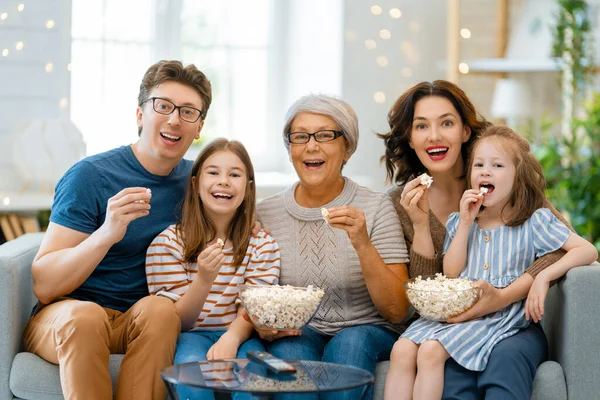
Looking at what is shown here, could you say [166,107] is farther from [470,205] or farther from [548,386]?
[548,386]

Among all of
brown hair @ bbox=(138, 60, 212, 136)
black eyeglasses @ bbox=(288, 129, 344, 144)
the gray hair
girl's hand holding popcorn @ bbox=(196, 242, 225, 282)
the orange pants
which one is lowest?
the orange pants

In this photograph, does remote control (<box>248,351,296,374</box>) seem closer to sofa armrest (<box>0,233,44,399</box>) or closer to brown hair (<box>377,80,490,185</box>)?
sofa armrest (<box>0,233,44,399</box>)

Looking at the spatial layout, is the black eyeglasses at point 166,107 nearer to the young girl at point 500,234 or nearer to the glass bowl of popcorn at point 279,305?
the glass bowl of popcorn at point 279,305

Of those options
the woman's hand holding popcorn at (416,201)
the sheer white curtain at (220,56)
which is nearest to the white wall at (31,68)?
the sheer white curtain at (220,56)

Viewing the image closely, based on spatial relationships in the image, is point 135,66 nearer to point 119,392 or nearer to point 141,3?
point 141,3

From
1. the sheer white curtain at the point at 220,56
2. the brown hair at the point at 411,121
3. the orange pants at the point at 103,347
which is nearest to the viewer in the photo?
the orange pants at the point at 103,347

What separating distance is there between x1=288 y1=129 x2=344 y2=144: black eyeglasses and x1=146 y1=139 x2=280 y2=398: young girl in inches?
6.7

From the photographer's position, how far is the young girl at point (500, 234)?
2252mm

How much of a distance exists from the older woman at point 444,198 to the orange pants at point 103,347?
651 millimetres

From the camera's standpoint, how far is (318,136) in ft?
8.18

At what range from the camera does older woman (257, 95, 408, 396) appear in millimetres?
2395

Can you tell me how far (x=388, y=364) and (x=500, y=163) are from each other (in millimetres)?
684

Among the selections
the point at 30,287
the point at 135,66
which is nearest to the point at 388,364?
the point at 30,287

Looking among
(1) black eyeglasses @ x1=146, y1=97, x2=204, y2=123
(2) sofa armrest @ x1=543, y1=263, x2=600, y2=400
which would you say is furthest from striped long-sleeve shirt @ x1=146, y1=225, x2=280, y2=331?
(2) sofa armrest @ x1=543, y1=263, x2=600, y2=400
